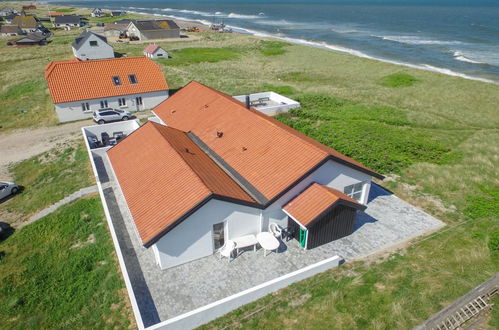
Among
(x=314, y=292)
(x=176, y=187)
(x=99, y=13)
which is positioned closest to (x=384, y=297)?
(x=314, y=292)

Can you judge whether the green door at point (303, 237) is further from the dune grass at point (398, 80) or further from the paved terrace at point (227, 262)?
the dune grass at point (398, 80)

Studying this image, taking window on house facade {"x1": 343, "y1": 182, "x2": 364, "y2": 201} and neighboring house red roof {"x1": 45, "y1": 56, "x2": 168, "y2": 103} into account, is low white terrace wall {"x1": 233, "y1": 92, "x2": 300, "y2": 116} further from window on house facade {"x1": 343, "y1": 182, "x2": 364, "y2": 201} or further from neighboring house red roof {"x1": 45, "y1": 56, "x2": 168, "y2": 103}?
window on house facade {"x1": 343, "y1": 182, "x2": 364, "y2": 201}

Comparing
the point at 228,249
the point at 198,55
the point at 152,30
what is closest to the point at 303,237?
the point at 228,249

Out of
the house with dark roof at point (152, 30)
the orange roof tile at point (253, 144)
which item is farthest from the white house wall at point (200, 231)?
the house with dark roof at point (152, 30)

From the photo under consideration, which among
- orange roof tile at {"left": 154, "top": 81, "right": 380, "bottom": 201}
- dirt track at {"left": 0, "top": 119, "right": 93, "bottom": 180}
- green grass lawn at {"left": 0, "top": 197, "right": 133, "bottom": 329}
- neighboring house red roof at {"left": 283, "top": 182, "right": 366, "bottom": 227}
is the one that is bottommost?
dirt track at {"left": 0, "top": 119, "right": 93, "bottom": 180}

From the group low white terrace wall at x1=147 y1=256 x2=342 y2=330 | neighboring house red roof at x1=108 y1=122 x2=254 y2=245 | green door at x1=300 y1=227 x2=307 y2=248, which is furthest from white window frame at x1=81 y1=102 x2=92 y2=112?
low white terrace wall at x1=147 y1=256 x2=342 y2=330

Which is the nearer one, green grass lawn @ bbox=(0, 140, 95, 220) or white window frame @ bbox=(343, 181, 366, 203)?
white window frame @ bbox=(343, 181, 366, 203)

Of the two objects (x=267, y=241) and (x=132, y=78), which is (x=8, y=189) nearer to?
(x=132, y=78)
